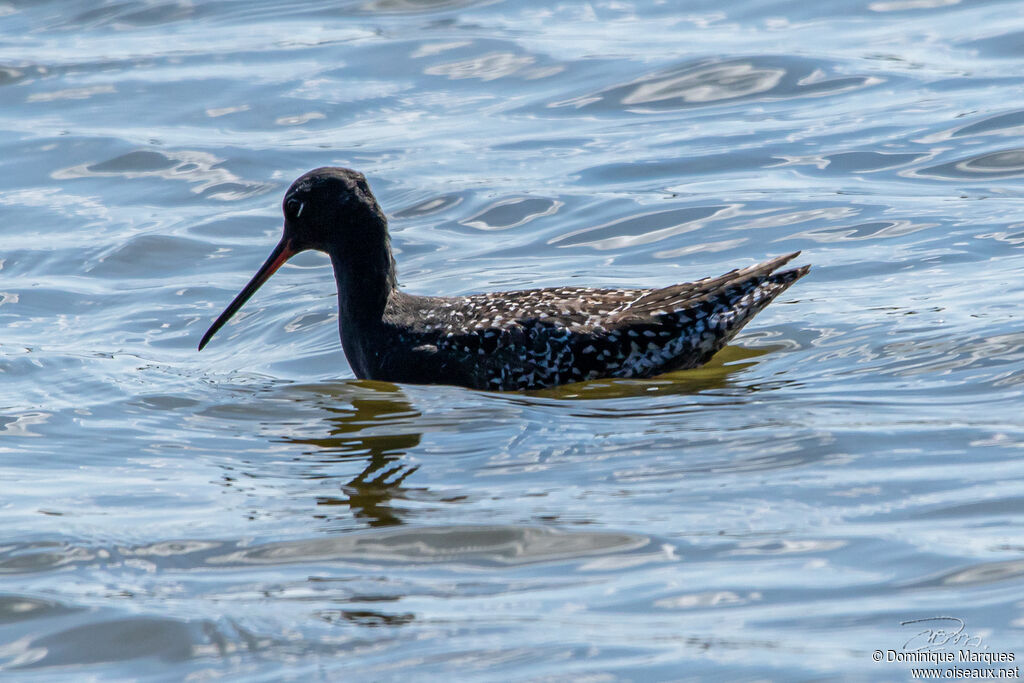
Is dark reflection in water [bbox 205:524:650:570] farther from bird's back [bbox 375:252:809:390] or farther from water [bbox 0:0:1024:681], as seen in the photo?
bird's back [bbox 375:252:809:390]

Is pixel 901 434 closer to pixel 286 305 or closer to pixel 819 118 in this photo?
pixel 286 305

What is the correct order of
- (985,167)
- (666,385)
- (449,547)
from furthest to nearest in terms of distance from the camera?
(985,167) → (666,385) → (449,547)

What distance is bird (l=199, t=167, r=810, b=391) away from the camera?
928 cm

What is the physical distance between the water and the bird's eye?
1.06 m

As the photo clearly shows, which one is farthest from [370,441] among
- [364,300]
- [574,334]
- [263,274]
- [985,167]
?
[985,167]

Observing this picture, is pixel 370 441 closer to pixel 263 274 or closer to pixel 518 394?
pixel 518 394

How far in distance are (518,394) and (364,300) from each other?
1324mm

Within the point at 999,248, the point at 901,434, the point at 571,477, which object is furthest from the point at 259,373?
the point at 999,248

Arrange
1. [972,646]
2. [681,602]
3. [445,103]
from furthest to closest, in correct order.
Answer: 1. [445,103]
2. [681,602]
3. [972,646]

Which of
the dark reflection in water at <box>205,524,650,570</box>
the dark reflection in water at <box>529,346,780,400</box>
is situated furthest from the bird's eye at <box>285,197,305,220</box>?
the dark reflection in water at <box>205,524,650,570</box>

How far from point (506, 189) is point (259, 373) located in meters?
4.46

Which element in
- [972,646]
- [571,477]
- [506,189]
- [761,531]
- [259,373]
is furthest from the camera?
[506,189]

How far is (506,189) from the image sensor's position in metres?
13.9

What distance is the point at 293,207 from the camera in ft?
32.8
